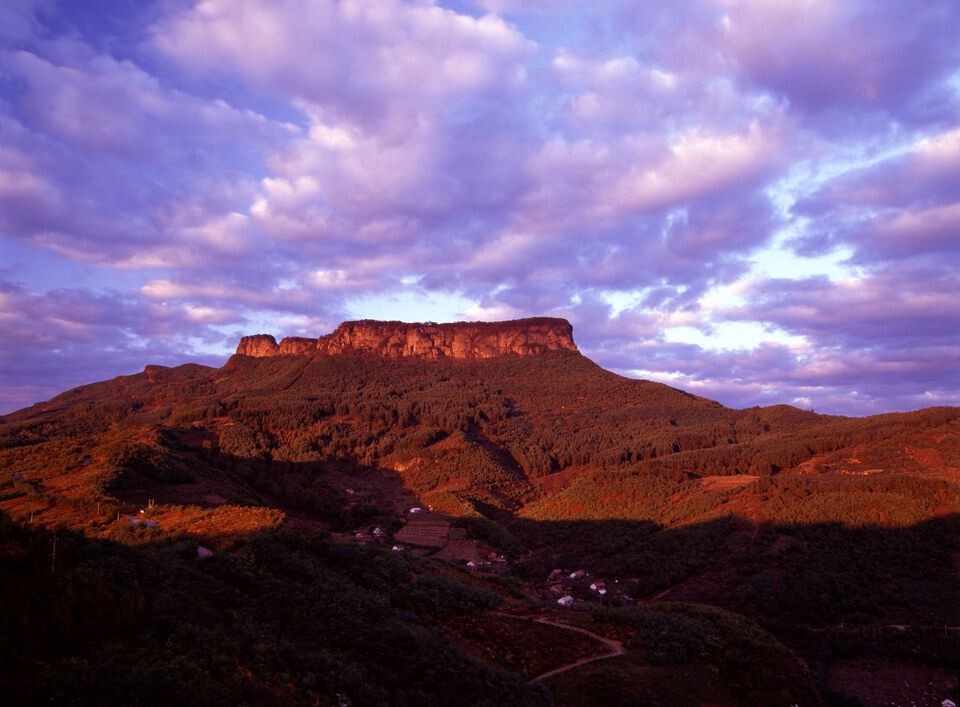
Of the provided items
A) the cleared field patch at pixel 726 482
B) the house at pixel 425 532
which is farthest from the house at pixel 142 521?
the cleared field patch at pixel 726 482

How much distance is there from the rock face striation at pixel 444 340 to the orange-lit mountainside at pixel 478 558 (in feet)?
121

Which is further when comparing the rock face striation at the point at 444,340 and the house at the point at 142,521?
the rock face striation at the point at 444,340

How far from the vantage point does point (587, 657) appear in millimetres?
15031

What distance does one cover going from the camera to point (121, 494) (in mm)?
30656

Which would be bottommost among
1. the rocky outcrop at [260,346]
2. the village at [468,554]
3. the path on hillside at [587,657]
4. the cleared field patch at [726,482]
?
the village at [468,554]

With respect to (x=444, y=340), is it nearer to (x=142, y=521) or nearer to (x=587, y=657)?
(x=142, y=521)

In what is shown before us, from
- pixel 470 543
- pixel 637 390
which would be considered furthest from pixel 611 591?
pixel 637 390

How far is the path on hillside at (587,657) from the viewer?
13.9m

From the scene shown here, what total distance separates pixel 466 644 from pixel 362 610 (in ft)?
9.82

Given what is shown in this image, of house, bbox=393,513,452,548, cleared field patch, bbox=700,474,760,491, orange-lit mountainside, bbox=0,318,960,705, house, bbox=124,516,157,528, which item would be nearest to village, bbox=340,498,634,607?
house, bbox=393,513,452,548

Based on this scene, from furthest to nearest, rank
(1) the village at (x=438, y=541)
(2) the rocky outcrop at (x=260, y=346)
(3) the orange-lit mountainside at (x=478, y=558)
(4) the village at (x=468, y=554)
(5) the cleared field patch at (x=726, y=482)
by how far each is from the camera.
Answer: (2) the rocky outcrop at (x=260, y=346) → (5) the cleared field patch at (x=726, y=482) → (1) the village at (x=438, y=541) → (4) the village at (x=468, y=554) → (3) the orange-lit mountainside at (x=478, y=558)

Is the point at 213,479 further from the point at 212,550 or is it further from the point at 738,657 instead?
the point at 738,657

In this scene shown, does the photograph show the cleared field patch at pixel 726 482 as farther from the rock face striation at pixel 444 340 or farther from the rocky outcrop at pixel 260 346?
the rocky outcrop at pixel 260 346

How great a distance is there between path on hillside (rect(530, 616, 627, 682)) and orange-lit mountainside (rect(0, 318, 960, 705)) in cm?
11
